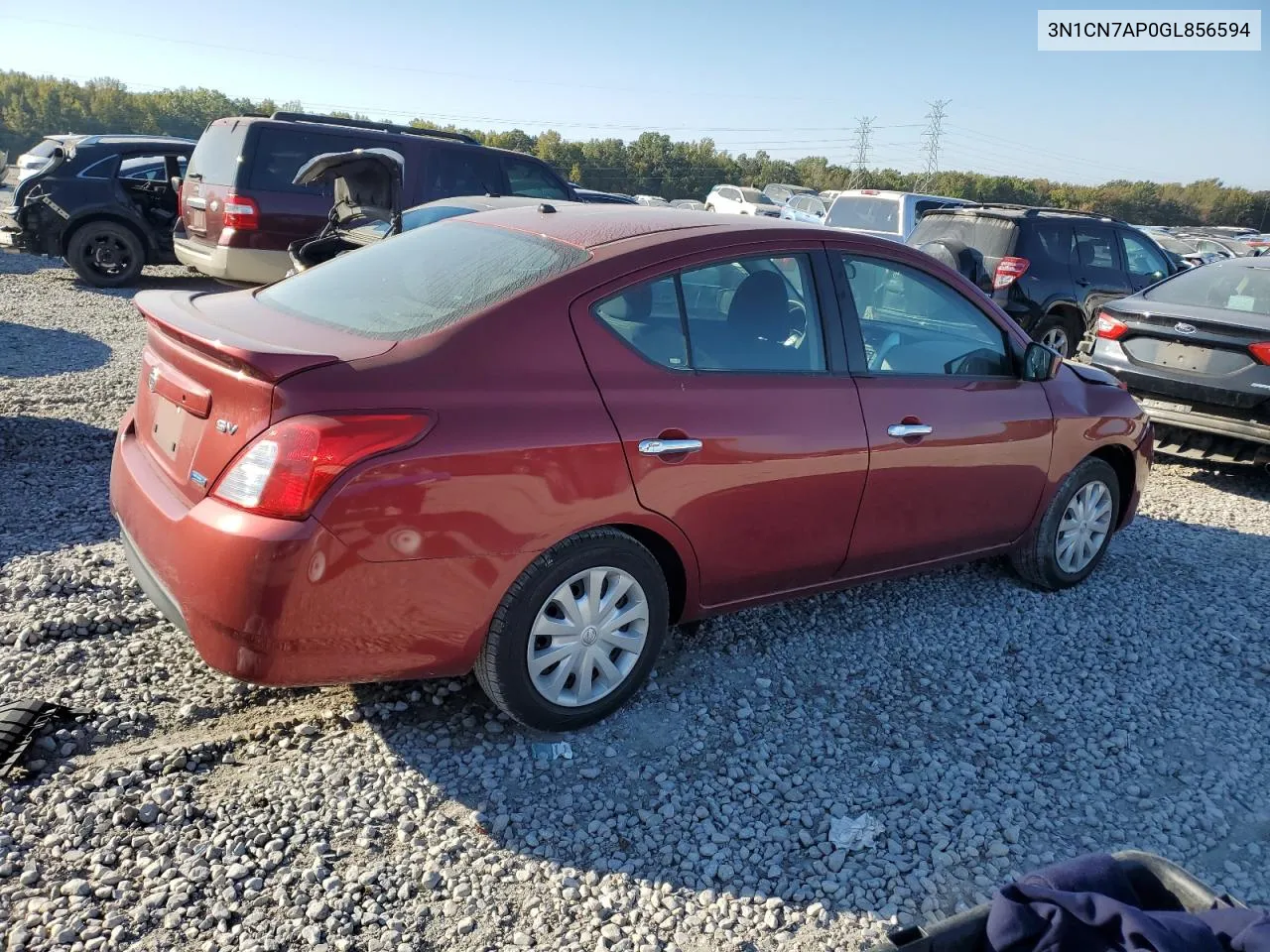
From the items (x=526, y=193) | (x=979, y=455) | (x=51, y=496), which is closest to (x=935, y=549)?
(x=979, y=455)

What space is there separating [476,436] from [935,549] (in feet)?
7.59

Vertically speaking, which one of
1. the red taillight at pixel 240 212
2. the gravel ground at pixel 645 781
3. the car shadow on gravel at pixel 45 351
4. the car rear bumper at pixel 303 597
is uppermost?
the red taillight at pixel 240 212

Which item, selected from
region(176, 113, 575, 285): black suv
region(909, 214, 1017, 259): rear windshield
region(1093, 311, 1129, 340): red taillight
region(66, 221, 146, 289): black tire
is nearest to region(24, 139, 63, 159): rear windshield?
region(66, 221, 146, 289): black tire

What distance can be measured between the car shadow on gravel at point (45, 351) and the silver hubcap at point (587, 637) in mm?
6385

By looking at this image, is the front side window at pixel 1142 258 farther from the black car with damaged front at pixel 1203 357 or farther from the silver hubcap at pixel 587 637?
the silver hubcap at pixel 587 637

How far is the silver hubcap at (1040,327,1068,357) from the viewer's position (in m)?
10.7

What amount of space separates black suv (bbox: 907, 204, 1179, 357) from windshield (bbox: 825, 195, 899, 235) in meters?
2.09

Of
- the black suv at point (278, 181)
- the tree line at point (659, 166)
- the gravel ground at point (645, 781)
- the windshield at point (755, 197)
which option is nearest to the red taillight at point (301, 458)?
the gravel ground at point (645, 781)

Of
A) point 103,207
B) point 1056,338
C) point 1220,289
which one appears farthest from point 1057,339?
point 103,207

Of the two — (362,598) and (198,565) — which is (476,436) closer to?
(362,598)

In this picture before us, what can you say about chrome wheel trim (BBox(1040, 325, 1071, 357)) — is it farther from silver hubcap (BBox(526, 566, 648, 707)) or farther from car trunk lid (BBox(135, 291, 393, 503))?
car trunk lid (BBox(135, 291, 393, 503))

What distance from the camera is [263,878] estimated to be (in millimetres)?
2504

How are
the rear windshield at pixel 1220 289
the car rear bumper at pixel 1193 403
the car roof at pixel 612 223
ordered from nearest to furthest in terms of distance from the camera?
the car roof at pixel 612 223 → the car rear bumper at pixel 1193 403 → the rear windshield at pixel 1220 289

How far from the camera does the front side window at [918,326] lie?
151 inches
